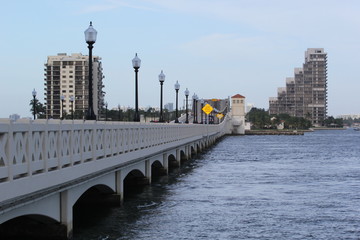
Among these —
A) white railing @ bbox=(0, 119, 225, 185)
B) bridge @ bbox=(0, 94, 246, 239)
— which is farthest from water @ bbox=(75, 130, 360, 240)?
white railing @ bbox=(0, 119, 225, 185)

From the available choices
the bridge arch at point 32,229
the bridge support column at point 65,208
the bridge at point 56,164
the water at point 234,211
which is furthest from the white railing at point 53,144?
the water at point 234,211

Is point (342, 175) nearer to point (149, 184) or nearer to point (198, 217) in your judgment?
point (149, 184)

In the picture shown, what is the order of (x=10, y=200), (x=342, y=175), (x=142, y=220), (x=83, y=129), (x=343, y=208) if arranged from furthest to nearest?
(x=342, y=175)
(x=343, y=208)
(x=142, y=220)
(x=83, y=129)
(x=10, y=200)

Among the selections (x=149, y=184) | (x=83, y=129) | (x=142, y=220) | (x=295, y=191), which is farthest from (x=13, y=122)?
(x=295, y=191)

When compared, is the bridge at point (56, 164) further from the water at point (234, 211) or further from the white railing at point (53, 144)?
the water at point (234, 211)

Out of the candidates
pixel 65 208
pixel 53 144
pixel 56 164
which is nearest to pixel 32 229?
pixel 65 208

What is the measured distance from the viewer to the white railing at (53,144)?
12.7 meters

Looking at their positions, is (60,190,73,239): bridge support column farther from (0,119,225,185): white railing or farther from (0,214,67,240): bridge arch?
(0,119,225,185): white railing

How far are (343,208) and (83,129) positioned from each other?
1396 centimetres

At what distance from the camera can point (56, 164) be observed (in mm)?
15664

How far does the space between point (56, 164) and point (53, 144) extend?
54 cm

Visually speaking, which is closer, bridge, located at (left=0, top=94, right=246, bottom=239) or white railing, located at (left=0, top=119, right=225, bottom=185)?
white railing, located at (left=0, top=119, right=225, bottom=185)

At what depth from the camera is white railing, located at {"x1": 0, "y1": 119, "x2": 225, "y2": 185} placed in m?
12.7

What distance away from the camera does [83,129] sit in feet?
60.4
